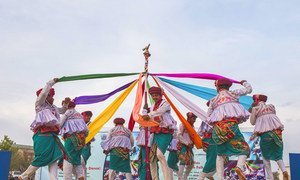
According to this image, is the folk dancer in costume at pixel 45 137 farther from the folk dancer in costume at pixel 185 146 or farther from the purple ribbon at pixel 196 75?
the folk dancer in costume at pixel 185 146

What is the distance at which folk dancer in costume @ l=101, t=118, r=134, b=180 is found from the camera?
28.6 ft

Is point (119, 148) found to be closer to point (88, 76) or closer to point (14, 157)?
point (88, 76)

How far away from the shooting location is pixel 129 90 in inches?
335

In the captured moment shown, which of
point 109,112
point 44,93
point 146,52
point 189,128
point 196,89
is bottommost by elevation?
point 189,128

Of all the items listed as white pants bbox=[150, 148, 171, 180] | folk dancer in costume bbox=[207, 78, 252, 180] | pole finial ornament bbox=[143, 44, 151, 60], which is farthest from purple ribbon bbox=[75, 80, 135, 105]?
folk dancer in costume bbox=[207, 78, 252, 180]

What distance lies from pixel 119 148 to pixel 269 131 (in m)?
3.49

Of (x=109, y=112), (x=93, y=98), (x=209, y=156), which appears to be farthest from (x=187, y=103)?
(x=93, y=98)

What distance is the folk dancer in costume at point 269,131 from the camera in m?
7.03

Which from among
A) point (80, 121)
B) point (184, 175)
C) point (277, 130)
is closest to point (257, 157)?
point (184, 175)

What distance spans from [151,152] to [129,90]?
2.01m

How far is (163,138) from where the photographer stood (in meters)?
6.79

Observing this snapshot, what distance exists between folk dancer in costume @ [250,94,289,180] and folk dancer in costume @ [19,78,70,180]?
3.78 meters

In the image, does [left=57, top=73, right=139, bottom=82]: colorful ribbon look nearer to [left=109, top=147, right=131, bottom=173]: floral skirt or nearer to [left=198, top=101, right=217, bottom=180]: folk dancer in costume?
[left=109, top=147, right=131, bottom=173]: floral skirt

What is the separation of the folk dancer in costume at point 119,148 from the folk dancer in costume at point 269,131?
3045 millimetres
